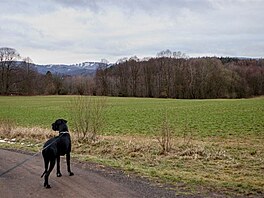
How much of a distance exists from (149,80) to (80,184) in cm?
10382

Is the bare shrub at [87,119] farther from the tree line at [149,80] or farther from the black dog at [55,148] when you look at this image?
the tree line at [149,80]

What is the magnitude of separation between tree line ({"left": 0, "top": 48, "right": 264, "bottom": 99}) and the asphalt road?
88.5 meters

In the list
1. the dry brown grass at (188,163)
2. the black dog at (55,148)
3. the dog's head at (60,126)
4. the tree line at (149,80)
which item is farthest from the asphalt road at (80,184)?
the tree line at (149,80)

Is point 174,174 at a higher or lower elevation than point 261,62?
lower

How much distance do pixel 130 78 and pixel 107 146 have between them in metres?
100

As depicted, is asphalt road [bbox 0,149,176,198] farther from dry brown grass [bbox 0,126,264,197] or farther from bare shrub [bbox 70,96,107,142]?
bare shrub [bbox 70,96,107,142]

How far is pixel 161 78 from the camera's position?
110 m

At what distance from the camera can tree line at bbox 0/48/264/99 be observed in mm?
98062

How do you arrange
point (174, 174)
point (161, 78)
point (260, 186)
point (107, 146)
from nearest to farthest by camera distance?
point (260, 186) < point (174, 174) < point (107, 146) < point (161, 78)

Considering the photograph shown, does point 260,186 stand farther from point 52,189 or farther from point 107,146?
point 107,146

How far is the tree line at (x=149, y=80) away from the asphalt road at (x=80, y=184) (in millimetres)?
88496

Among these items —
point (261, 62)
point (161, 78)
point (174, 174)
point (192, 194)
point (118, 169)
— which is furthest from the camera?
point (261, 62)

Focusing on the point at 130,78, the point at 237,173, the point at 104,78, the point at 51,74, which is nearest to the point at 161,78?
the point at 130,78

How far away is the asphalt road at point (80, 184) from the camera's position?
7.28 metres
